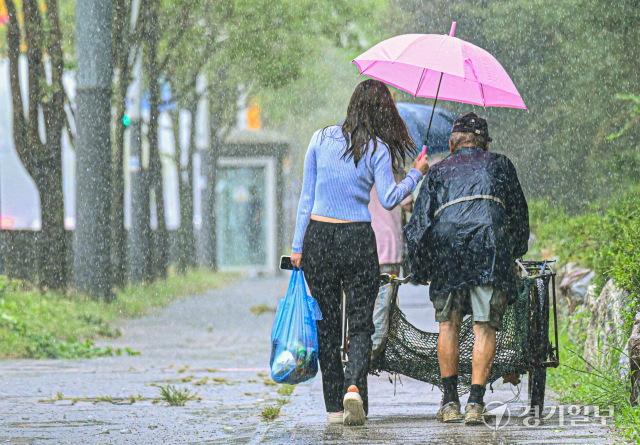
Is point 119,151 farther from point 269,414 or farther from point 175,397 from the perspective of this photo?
point 269,414

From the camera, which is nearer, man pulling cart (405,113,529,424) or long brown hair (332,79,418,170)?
man pulling cart (405,113,529,424)

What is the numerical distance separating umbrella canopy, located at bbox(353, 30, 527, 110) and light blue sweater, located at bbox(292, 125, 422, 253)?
631 mm

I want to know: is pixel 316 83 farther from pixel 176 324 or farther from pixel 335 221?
pixel 335 221

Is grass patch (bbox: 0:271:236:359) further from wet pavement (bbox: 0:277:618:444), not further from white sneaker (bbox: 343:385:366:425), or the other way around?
white sneaker (bbox: 343:385:366:425)

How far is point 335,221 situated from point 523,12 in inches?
383

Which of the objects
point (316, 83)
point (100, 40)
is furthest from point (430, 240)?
point (316, 83)

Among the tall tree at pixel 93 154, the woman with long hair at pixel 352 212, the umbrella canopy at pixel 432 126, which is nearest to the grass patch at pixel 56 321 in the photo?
the tall tree at pixel 93 154

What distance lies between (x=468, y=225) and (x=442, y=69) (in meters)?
0.96

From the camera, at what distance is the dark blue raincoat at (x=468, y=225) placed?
5.45m

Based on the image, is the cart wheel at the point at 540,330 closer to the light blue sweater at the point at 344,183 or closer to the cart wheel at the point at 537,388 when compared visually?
the cart wheel at the point at 537,388

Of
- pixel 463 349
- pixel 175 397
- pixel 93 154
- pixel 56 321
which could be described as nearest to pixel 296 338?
pixel 463 349

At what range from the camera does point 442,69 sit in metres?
5.82

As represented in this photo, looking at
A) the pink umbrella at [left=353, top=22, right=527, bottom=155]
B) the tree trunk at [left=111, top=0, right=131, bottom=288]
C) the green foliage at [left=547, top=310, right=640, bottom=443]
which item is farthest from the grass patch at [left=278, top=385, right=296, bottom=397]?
the tree trunk at [left=111, top=0, right=131, bottom=288]

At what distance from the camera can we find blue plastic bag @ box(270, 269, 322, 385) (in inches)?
224
